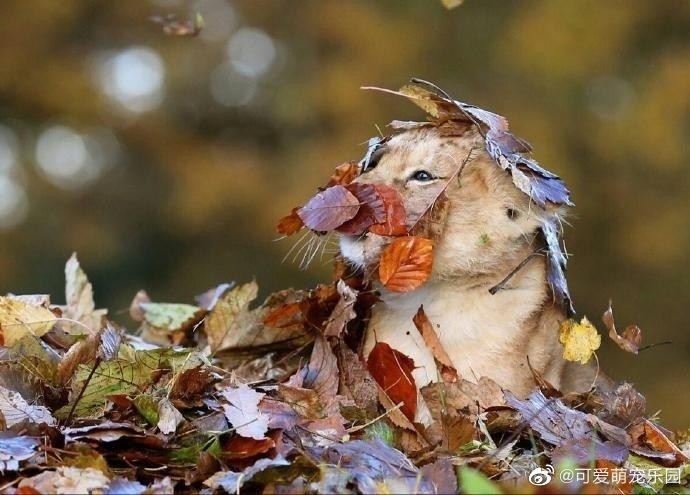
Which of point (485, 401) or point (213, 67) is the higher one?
point (485, 401)

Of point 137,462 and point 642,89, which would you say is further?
point 642,89

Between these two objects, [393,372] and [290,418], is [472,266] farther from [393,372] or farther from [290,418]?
[290,418]

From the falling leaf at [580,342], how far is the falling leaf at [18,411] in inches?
56.5

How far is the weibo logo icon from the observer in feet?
6.97

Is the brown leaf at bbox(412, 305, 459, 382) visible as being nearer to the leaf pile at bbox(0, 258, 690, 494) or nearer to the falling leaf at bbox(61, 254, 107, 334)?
the leaf pile at bbox(0, 258, 690, 494)

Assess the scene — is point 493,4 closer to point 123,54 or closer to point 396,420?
point 123,54

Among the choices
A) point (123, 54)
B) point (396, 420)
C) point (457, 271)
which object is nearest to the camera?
point (396, 420)

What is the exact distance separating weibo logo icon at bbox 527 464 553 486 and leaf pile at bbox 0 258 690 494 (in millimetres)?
38

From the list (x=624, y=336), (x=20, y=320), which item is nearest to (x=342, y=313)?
(x=624, y=336)

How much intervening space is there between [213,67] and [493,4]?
310 cm

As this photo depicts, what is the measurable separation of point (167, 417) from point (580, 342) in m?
1.21

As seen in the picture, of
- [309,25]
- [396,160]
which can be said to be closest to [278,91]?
[309,25]

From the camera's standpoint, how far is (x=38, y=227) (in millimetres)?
10750

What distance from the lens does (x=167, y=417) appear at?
91.4 inches
